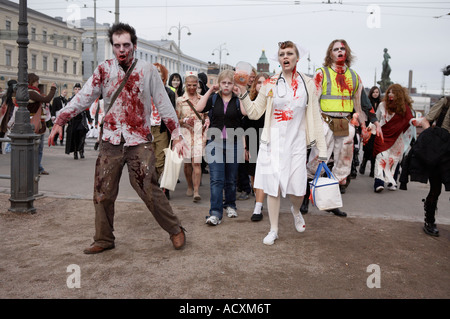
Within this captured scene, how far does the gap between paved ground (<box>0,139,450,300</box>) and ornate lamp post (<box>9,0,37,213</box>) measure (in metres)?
0.22

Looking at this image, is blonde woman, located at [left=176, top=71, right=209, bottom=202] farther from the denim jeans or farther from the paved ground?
the denim jeans

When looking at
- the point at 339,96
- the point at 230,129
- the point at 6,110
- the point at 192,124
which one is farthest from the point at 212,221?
the point at 6,110

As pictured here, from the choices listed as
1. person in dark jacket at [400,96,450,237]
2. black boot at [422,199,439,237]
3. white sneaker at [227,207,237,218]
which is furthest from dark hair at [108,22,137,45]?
black boot at [422,199,439,237]

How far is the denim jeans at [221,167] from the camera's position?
545 centimetres

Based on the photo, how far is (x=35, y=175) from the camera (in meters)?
6.04

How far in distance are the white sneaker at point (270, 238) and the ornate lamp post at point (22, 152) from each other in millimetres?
3159

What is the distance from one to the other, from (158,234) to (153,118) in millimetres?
2382

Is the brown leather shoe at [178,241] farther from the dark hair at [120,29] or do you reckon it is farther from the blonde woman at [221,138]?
the dark hair at [120,29]

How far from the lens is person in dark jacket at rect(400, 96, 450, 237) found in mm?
4879

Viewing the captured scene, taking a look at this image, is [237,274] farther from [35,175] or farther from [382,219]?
[35,175]

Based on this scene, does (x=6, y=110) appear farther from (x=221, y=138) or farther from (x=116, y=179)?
(x=116, y=179)

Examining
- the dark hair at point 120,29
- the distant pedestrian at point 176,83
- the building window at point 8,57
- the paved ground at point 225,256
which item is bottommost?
A: the paved ground at point 225,256

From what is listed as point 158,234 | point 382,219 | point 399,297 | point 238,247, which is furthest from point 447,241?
point 158,234

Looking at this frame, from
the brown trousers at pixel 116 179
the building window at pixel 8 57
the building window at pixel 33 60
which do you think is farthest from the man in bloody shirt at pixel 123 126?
the building window at pixel 33 60
